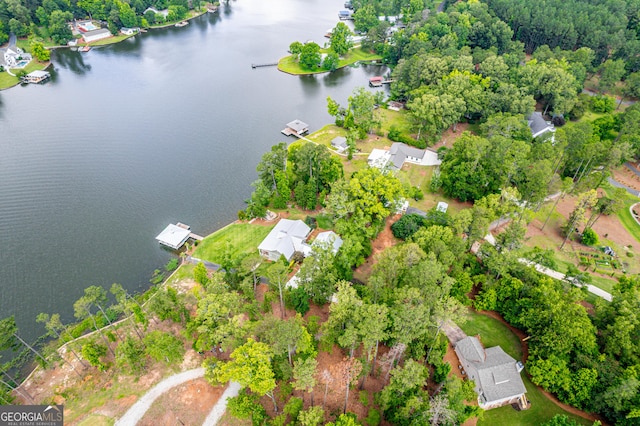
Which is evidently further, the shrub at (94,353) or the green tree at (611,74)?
the green tree at (611,74)

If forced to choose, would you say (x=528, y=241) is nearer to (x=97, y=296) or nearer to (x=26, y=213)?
(x=97, y=296)

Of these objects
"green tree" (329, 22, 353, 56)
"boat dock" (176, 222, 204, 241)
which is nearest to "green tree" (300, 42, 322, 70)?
"green tree" (329, 22, 353, 56)

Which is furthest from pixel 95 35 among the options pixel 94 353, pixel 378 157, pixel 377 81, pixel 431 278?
pixel 431 278

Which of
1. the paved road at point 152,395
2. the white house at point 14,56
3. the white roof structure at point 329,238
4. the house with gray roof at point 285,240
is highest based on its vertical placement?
the white house at point 14,56

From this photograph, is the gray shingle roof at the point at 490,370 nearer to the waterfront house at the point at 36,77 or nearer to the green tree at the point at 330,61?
the green tree at the point at 330,61

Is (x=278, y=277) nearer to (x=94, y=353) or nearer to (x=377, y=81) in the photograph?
(x=94, y=353)

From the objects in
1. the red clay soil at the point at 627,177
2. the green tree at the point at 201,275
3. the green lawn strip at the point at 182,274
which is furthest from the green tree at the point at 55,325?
the red clay soil at the point at 627,177
